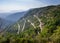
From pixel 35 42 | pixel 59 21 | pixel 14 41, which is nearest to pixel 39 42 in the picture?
pixel 35 42

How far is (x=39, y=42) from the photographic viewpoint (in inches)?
2173

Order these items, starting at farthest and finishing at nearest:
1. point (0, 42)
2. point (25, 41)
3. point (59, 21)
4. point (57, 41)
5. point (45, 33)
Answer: point (59, 21), point (45, 33), point (57, 41), point (25, 41), point (0, 42)

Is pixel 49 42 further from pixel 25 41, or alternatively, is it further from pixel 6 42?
pixel 6 42

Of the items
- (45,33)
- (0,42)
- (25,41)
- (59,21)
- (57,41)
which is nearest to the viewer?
(0,42)

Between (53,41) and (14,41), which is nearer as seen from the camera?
(14,41)

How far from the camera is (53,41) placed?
57250 millimetres

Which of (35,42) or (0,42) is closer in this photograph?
(0,42)

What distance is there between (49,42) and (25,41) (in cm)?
935

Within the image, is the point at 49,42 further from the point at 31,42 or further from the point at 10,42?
the point at 10,42

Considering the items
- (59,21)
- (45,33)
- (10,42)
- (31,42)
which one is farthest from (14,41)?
(59,21)

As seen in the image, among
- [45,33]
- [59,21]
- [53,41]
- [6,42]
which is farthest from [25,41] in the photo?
[59,21]

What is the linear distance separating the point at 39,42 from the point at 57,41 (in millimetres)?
5730

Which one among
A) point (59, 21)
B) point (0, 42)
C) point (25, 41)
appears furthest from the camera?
point (59, 21)

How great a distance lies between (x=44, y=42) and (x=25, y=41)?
7.31m
